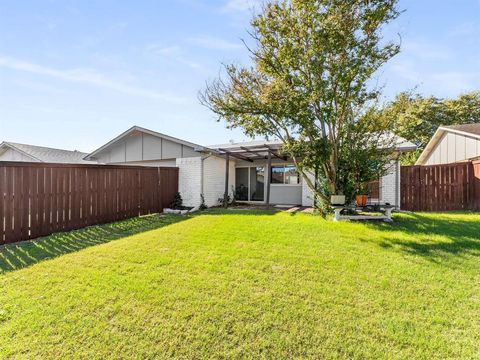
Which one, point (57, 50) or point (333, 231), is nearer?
point (333, 231)

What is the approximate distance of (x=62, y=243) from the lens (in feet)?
19.5

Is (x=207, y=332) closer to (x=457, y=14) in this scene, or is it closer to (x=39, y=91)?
(x=457, y=14)

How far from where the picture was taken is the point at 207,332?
2.76m

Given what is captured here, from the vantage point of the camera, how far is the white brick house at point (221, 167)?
454 inches

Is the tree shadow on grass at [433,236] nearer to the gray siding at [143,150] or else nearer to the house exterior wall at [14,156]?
the gray siding at [143,150]

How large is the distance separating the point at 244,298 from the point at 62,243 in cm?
494

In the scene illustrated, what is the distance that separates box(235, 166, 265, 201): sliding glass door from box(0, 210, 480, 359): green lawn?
29.3 ft

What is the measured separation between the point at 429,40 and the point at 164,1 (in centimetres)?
846

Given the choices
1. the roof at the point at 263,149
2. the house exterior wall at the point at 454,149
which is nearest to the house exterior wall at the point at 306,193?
the roof at the point at 263,149

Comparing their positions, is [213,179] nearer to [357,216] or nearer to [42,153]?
[357,216]

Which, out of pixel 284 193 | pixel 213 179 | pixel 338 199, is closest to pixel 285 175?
pixel 284 193

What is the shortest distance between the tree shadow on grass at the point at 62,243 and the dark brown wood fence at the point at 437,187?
1024 centimetres

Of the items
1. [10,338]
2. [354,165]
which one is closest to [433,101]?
[354,165]

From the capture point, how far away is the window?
533 inches
